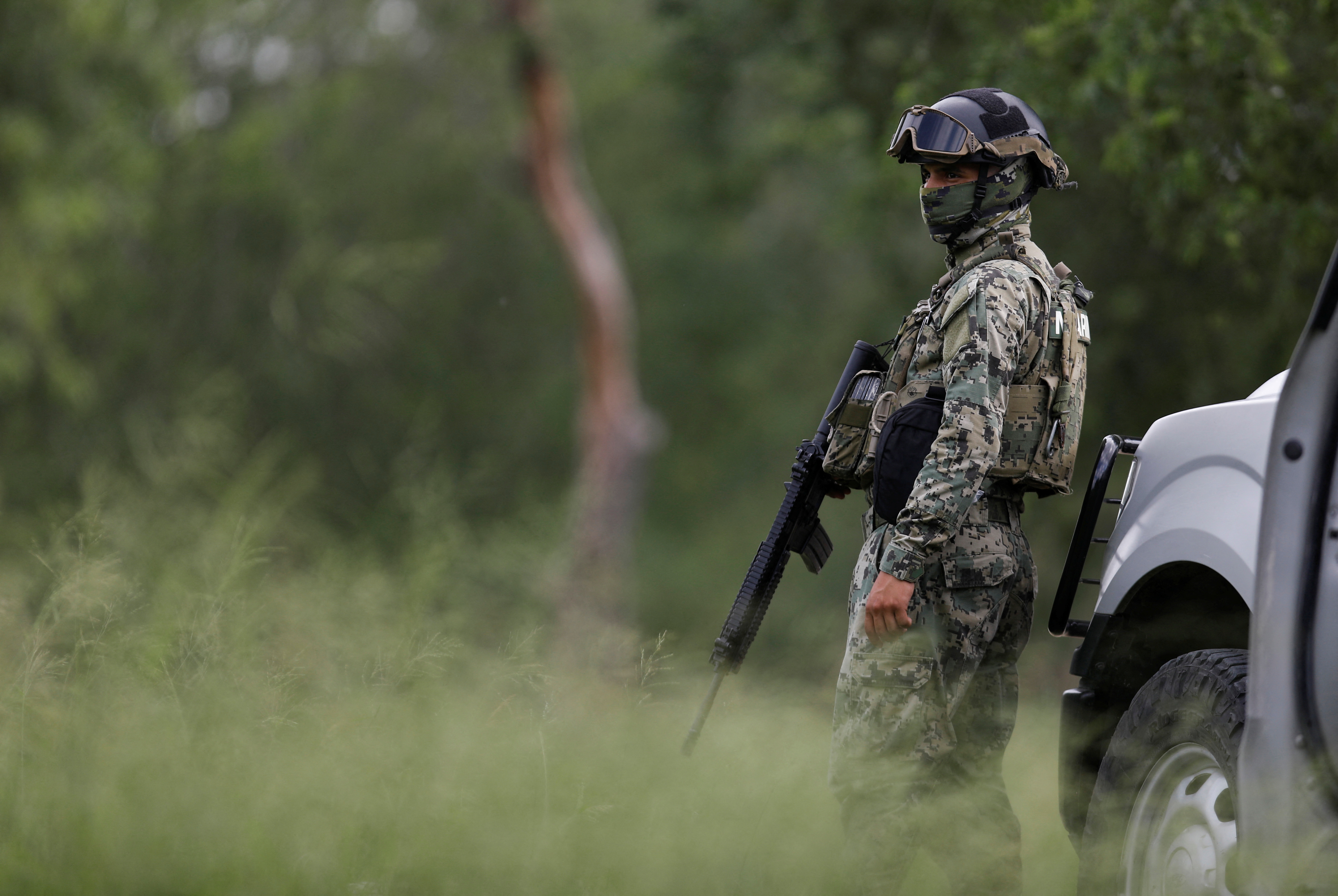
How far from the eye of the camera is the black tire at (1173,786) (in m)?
2.40

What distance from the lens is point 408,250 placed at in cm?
1877

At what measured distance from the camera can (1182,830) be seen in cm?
252

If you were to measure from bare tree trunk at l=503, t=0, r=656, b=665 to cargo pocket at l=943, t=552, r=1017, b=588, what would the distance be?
455 inches

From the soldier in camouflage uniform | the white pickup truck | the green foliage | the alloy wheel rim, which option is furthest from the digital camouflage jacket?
the green foliage

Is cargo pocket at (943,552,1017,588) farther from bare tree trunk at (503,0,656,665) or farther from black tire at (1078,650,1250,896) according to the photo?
bare tree trunk at (503,0,656,665)

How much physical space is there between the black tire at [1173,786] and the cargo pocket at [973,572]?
1.46 feet

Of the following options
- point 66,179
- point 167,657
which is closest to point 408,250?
point 66,179

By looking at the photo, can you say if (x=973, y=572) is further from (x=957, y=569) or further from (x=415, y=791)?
(x=415, y=791)

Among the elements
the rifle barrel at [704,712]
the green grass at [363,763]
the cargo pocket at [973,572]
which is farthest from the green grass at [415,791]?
the cargo pocket at [973,572]

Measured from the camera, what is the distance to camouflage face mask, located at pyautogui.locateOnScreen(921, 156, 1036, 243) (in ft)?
10.6

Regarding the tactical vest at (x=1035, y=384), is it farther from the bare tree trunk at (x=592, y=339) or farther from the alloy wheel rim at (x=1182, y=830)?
the bare tree trunk at (x=592, y=339)

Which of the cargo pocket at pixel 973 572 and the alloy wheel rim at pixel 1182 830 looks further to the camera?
the cargo pocket at pixel 973 572

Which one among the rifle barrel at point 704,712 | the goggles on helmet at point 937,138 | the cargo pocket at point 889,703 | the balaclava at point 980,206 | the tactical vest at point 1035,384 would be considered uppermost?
the goggles on helmet at point 937,138

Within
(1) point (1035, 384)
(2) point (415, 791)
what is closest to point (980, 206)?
(1) point (1035, 384)
